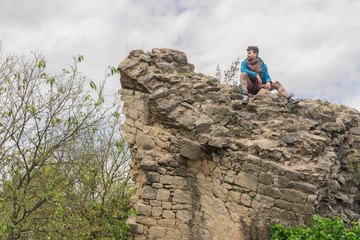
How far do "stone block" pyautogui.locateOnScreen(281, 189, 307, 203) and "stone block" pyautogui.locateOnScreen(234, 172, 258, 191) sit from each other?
524 mm

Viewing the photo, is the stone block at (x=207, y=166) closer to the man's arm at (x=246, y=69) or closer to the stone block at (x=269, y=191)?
the stone block at (x=269, y=191)

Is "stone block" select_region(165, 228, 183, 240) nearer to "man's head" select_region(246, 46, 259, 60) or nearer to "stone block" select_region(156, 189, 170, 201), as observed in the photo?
"stone block" select_region(156, 189, 170, 201)

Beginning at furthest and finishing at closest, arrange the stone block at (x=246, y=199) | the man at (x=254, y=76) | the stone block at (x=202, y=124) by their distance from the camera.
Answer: the man at (x=254, y=76)
the stone block at (x=202, y=124)
the stone block at (x=246, y=199)

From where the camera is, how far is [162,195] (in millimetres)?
6160

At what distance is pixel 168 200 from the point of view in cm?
618

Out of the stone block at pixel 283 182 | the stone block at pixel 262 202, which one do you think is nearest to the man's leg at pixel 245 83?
the stone block at pixel 283 182

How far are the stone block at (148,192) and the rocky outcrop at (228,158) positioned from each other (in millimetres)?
20

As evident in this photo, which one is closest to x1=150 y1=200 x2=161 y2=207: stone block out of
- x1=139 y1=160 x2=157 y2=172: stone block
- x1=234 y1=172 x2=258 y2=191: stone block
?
x1=139 y1=160 x2=157 y2=172: stone block

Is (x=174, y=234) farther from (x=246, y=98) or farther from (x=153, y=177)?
(x=246, y=98)

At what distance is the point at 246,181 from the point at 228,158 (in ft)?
1.92

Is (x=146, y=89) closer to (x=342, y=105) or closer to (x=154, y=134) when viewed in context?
(x=154, y=134)

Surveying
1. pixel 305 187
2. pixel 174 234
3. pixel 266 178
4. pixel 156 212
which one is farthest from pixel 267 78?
pixel 174 234

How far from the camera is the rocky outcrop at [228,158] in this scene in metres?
5.51

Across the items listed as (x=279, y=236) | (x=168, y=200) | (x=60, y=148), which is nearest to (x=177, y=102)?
(x=168, y=200)
